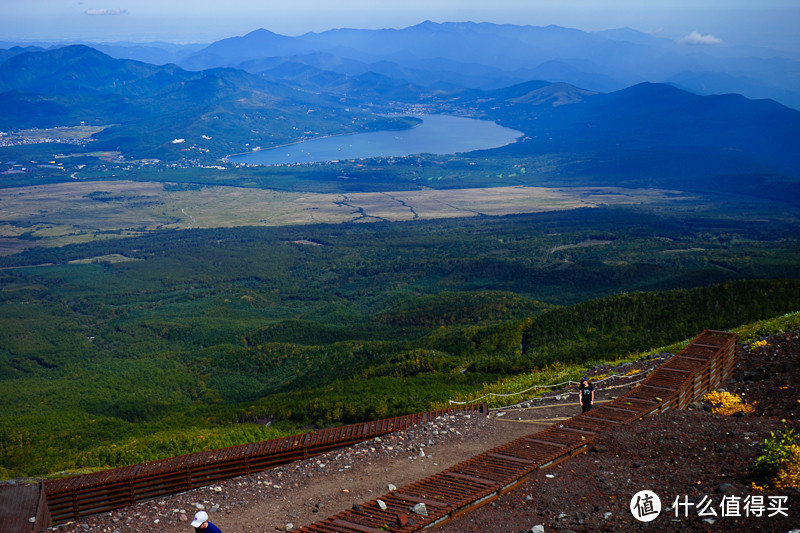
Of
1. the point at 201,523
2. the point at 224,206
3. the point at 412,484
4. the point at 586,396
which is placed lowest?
the point at 224,206

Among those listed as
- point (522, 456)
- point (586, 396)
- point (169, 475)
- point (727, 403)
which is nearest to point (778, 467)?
point (522, 456)

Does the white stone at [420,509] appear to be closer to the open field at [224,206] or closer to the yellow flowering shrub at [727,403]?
the yellow flowering shrub at [727,403]

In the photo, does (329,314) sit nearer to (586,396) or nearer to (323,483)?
(586,396)

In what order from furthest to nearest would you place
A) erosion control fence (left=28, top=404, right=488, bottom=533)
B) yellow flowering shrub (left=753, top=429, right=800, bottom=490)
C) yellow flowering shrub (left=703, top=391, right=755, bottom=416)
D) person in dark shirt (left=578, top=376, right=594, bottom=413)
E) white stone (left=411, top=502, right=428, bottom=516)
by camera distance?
person in dark shirt (left=578, top=376, right=594, bottom=413)
yellow flowering shrub (left=703, top=391, right=755, bottom=416)
erosion control fence (left=28, top=404, right=488, bottom=533)
white stone (left=411, top=502, right=428, bottom=516)
yellow flowering shrub (left=753, top=429, right=800, bottom=490)

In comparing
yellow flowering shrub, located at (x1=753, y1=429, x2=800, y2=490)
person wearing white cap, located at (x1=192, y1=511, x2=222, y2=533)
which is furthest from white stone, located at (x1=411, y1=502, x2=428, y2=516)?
yellow flowering shrub, located at (x1=753, y1=429, x2=800, y2=490)

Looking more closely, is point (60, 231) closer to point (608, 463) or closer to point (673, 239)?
point (673, 239)

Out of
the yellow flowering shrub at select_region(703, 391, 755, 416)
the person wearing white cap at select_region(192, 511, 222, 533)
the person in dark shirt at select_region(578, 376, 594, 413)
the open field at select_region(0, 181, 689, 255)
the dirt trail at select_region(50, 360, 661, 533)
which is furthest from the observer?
the open field at select_region(0, 181, 689, 255)

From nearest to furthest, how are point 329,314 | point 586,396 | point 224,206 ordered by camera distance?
point 586,396, point 329,314, point 224,206

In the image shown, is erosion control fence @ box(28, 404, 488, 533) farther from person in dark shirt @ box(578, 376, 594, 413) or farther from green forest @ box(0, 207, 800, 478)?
person in dark shirt @ box(578, 376, 594, 413)
